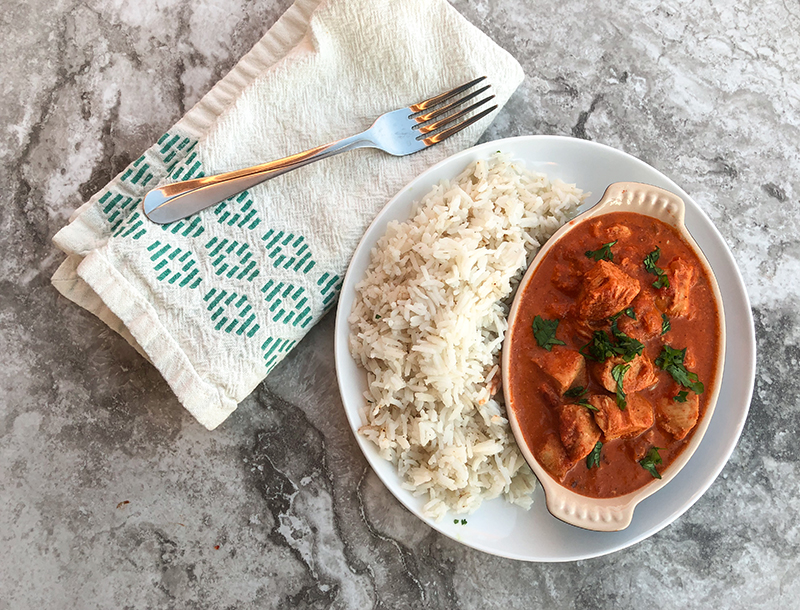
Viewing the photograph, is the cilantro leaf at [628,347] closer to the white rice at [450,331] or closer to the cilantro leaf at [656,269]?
the cilantro leaf at [656,269]

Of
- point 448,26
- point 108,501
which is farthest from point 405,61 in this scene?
point 108,501

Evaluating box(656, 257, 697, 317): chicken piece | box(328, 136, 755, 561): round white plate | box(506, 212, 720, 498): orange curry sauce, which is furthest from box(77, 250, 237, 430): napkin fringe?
box(656, 257, 697, 317): chicken piece

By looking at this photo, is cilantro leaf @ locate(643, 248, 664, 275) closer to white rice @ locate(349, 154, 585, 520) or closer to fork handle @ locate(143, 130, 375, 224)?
white rice @ locate(349, 154, 585, 520)

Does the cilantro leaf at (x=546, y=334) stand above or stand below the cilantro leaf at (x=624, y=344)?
above

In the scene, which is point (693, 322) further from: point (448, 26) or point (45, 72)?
point (45, 72)

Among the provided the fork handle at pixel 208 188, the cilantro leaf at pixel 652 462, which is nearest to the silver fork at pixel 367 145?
the fork handle at pixel 208 188
